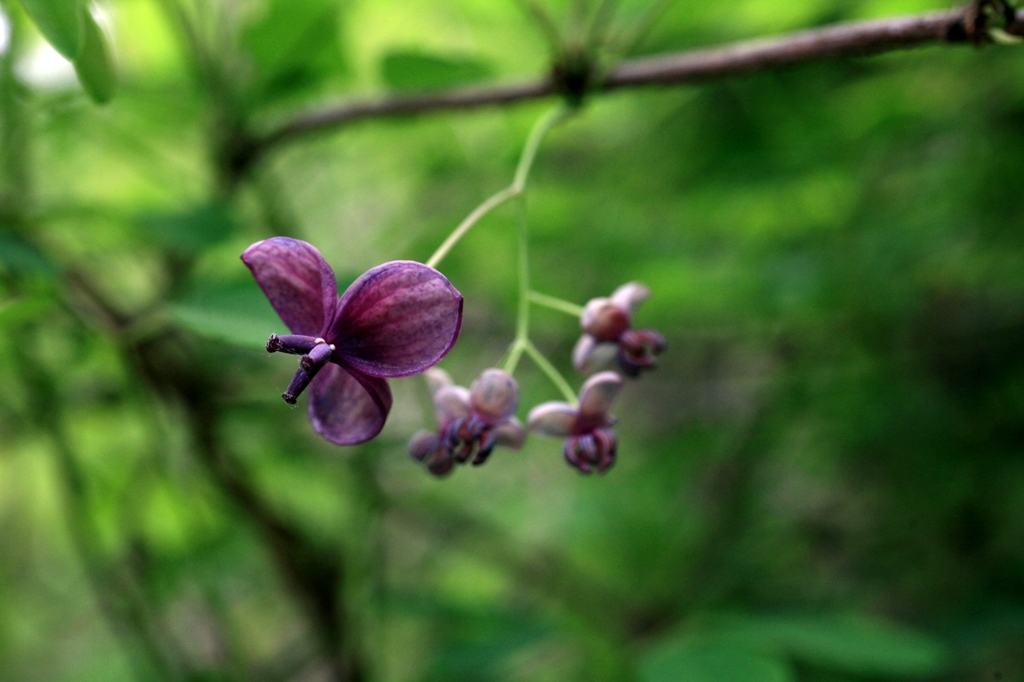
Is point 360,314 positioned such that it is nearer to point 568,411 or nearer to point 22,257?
point 568,411

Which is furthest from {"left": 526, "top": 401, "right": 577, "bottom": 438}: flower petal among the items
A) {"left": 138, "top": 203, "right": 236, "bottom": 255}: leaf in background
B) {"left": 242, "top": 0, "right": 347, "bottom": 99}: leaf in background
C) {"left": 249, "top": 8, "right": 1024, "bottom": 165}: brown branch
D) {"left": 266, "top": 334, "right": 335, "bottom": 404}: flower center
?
{"left": 242, "top": 0, "right": 347, "bottom": 99}: leaf in background

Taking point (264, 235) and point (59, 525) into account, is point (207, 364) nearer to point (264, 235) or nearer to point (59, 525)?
point (264, 235)

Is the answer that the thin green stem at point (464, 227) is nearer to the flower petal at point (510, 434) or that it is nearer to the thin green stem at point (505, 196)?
the thin green stem at point (505, 196)

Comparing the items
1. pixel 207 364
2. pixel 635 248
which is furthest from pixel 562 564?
pixel 207 364

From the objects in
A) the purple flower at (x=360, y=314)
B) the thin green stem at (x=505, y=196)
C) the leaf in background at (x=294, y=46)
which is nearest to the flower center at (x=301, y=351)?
the purple flower at (x=360, y=314)

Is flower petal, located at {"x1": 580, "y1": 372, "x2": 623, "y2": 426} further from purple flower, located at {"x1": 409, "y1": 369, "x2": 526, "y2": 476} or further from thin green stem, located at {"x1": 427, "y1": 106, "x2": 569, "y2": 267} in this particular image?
thin green stem, located at {"x1": 427, "y1": 106, "x2": 569, "y2": 267}

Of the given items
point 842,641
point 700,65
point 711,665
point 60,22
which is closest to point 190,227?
point 60,22

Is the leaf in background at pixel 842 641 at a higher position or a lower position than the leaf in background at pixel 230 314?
lower
